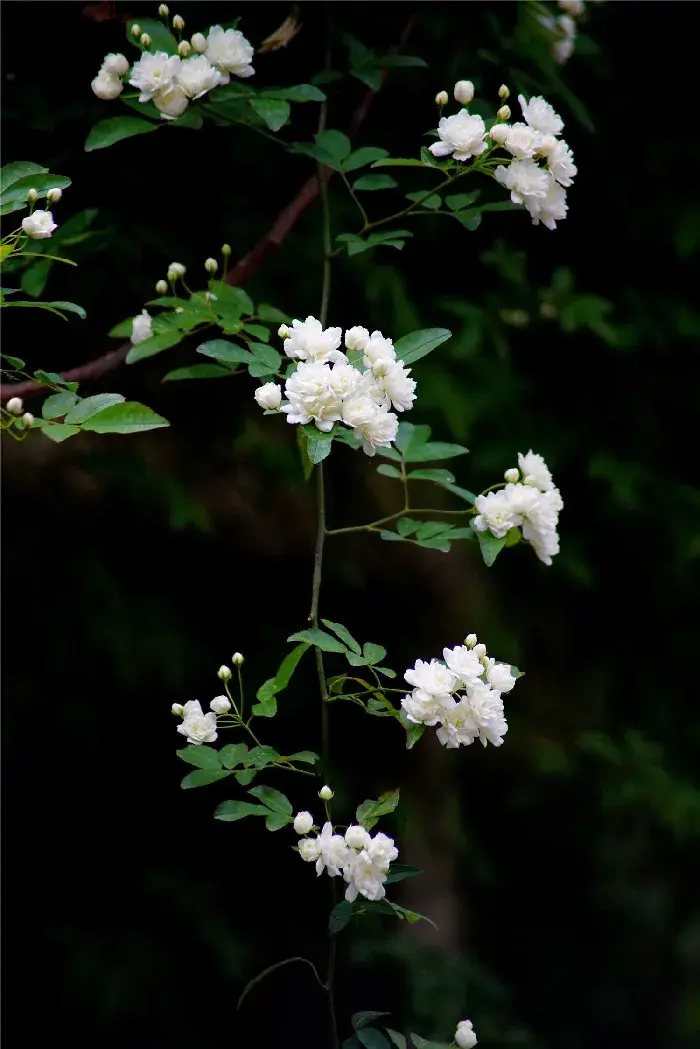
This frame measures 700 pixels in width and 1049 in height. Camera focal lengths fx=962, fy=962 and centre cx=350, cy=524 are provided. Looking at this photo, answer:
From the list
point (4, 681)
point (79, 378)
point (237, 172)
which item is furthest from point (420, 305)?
point (4, 681)

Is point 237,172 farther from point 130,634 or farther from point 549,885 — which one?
point 549,885

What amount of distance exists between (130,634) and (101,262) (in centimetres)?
56

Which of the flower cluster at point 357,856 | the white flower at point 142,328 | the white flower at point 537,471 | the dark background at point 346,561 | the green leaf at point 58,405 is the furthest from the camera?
the dark background at point 346,561

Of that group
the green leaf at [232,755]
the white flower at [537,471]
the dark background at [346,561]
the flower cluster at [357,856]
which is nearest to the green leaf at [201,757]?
the green leaf at [232,755]

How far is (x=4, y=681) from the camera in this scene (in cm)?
145

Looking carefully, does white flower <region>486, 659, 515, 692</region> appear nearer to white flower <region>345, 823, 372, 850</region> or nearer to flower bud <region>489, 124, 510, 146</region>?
white flower <region>345, 823, 372, 850</region>

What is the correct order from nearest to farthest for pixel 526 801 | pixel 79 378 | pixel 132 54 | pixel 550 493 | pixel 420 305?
pixel 550 493, pixel 79 378, pixel 132 54, pixel 420 305, pixel 526 801

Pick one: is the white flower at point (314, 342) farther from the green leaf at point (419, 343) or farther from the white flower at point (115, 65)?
the white flower at point (115, 65)

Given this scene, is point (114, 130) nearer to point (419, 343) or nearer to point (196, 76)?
point (196, 76)

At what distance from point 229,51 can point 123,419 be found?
1.59 ft

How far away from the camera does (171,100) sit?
1.08 meters

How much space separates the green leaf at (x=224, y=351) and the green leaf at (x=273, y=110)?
26 cm

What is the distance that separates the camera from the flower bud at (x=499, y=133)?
3.22 ft

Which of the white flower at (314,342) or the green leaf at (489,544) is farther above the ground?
the white flower at (314,342)
